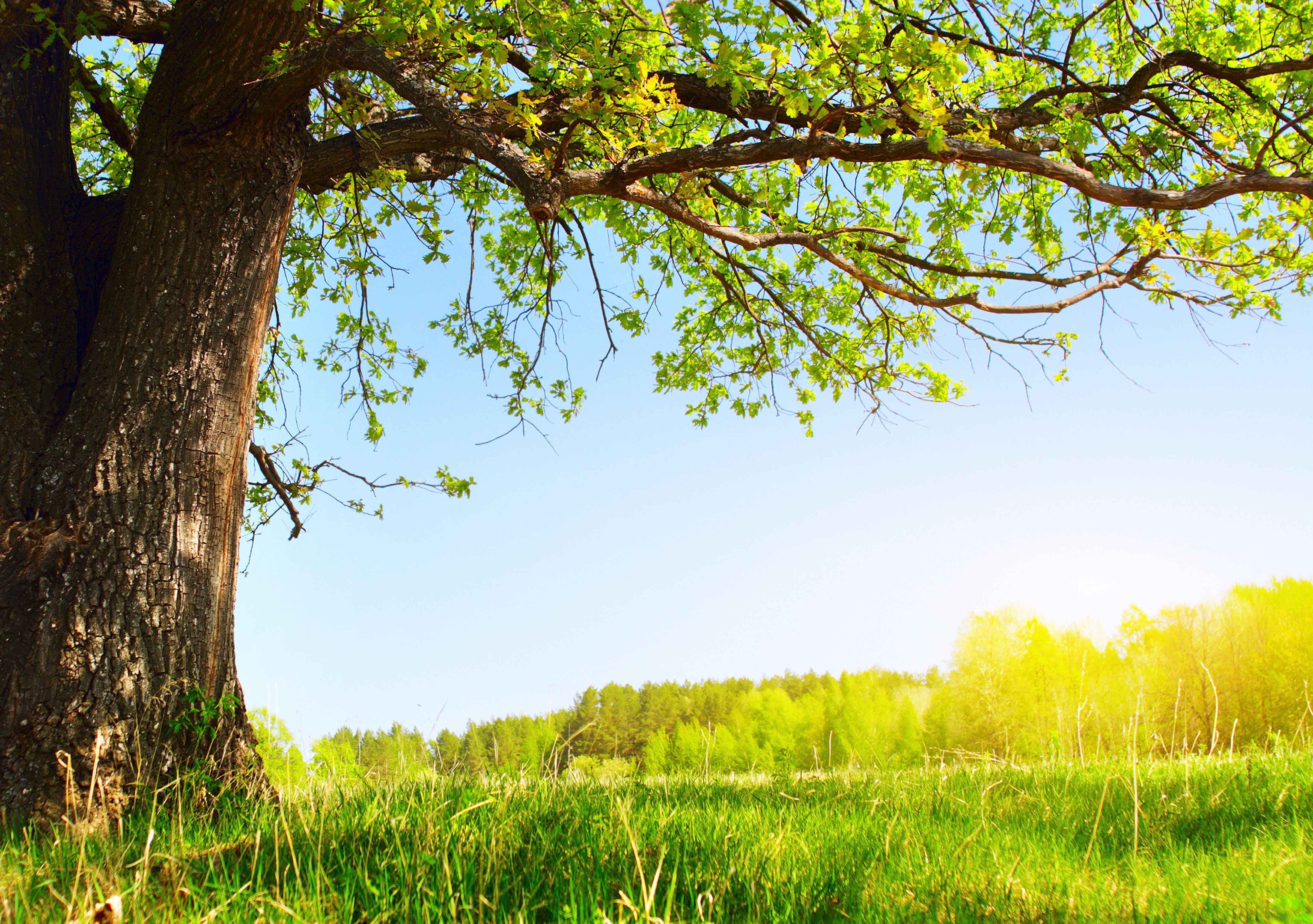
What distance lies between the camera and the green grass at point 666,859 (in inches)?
82.9

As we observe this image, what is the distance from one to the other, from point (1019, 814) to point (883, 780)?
1.15 metres

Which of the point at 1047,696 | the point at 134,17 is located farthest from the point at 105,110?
the point at 1047,696

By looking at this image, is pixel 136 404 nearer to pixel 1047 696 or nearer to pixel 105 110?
pixel 105 110

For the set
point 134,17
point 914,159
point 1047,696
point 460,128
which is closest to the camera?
point 460,128

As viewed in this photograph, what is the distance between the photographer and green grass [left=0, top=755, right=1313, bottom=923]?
2.11 meters

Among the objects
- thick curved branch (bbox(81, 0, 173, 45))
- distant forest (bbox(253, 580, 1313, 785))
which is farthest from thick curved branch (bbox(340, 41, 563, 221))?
distant forest (bbox(253, 580, 1313, 785))

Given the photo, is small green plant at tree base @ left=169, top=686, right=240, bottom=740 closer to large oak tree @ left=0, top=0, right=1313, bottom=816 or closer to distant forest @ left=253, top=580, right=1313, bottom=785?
large oak tree @ left=0, top=0, right=1313, bottom=816

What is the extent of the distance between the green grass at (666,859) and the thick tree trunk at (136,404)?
1.54ft

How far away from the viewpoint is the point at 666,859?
7.85 feet

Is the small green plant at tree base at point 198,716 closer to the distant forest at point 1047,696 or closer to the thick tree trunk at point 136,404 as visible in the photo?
the thick tree trunk at point 136,404

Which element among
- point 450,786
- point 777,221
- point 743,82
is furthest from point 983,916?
point 777,221

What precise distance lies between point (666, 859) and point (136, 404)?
12.7 ft

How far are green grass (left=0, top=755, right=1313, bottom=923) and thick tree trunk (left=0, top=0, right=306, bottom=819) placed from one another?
470 millimetres

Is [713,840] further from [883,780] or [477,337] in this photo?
[477,337]
